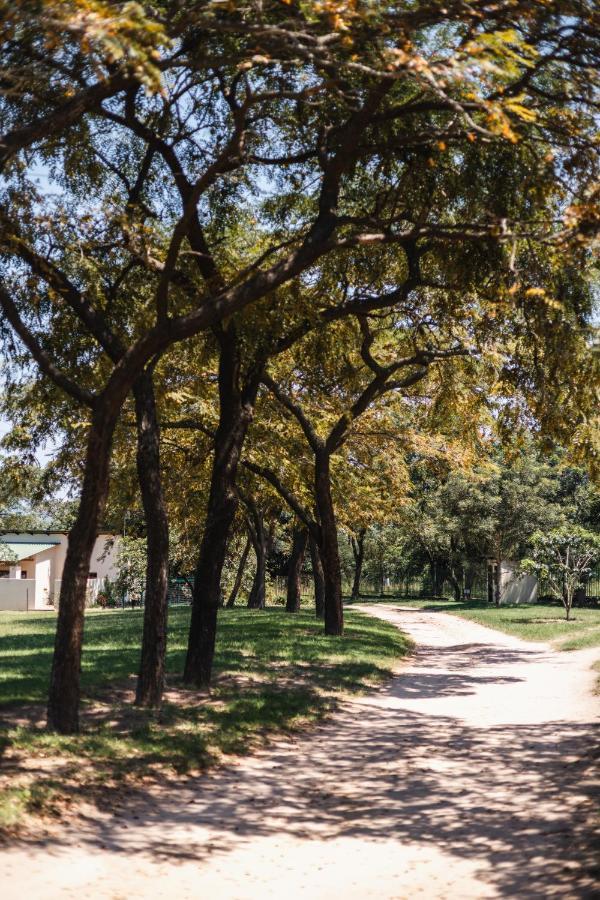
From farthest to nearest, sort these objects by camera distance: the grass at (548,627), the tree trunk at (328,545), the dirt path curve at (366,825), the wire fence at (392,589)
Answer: the wire fence at (392,589) < the grass at (548,627) < the tree trunk at (328,545) < the dirt path curve at (366,825)

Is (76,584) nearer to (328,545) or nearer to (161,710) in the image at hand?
(161,710)

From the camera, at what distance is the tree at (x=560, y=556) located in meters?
32.9

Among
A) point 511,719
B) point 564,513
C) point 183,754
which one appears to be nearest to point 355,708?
point 511,719

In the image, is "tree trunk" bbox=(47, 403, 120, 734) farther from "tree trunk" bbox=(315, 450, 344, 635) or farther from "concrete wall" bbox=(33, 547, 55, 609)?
"concrete wall" bbox=(33, 547, 55, 609)

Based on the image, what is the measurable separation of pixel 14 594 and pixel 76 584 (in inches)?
1782

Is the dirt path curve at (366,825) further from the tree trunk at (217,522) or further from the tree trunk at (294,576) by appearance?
the tree trunk at (294,576)

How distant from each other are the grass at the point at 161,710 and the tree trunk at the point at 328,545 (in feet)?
4.73

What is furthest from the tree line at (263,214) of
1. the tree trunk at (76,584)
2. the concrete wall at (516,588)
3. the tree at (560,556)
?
the concrete wall at (516,588)

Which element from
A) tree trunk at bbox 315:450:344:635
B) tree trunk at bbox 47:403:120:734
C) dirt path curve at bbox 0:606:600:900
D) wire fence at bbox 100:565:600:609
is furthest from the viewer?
wire fence at bbox 100:565:600:609

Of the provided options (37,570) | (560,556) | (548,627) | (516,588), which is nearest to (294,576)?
(560,556)

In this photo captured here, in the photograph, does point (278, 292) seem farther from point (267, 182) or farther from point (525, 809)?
point (525, 809)

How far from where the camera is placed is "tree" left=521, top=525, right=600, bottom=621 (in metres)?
32.9

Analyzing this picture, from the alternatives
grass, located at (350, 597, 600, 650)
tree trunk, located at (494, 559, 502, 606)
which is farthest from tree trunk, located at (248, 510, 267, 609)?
tree trunk, located at (494, 559, 502, 606)

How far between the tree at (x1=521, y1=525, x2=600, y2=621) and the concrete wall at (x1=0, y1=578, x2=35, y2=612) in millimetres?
29467
